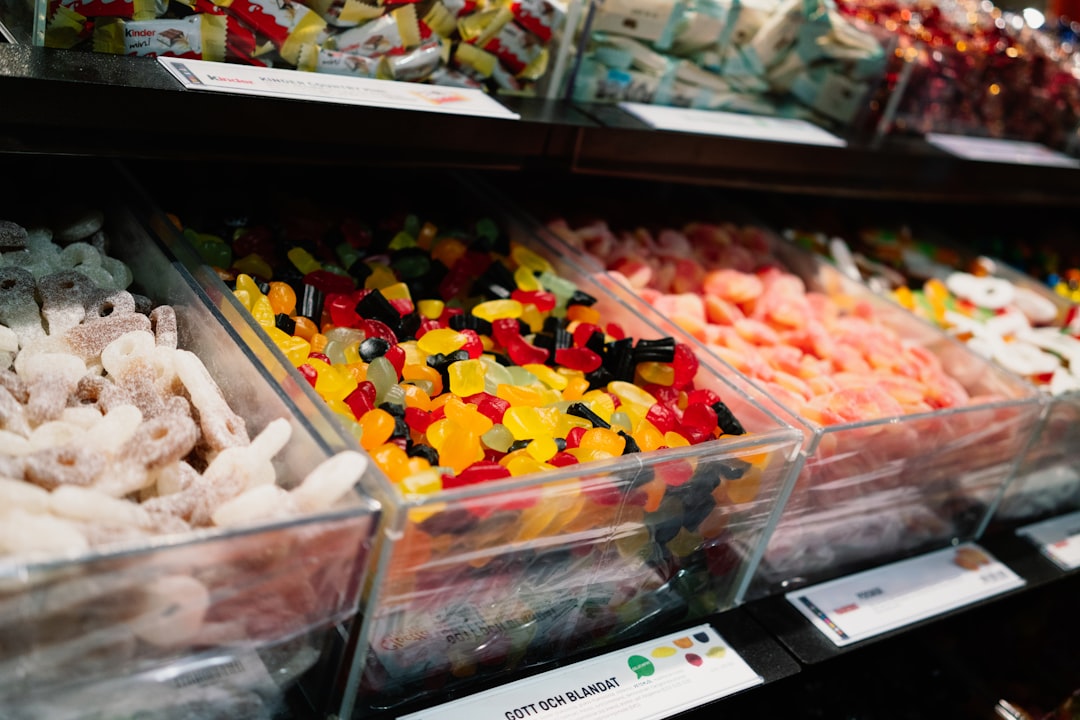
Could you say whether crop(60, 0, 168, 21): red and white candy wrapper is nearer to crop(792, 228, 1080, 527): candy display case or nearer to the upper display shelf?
the upper display shelf

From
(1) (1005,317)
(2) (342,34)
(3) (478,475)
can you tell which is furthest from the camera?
(1) (1005,317)

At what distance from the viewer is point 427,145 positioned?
1.52 metres

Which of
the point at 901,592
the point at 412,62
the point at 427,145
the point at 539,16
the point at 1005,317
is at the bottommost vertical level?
the point at 901,592

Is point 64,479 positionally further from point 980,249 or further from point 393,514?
point 980,249

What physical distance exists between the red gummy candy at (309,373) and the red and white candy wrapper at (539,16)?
79cm

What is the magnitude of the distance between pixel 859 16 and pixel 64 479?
203 cm

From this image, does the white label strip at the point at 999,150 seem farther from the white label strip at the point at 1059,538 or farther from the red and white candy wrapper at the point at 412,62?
the red and white candy wrapper at the point at 412,62

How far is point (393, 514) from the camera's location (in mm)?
1007

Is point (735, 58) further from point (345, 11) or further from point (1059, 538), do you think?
point (1059, 538)

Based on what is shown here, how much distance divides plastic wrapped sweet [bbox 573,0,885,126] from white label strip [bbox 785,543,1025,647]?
1.03 meters

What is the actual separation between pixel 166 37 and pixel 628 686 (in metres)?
1.15

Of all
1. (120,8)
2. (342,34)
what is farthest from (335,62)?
(120,8)

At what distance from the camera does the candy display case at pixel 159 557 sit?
86cm

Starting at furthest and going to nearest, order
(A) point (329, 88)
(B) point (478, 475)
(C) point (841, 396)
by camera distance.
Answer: (C) point (841, 396) → (A) point (329, 88) → (B) point (478, 475)
